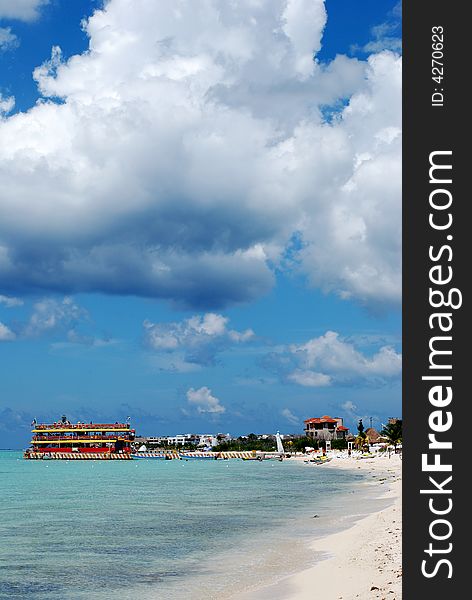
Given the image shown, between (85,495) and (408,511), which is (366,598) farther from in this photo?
(85,495)

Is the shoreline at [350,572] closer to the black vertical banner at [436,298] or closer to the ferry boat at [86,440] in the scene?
the black vertical banner at [436,298]

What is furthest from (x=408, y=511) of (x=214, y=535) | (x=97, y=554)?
(x=214, y=535)

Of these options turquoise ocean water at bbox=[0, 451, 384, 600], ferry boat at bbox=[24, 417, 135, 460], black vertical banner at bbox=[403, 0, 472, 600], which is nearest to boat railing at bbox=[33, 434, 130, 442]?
ferry boat at bbox=[24, 417, 135, 460]

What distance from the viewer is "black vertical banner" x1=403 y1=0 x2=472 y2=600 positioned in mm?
11477

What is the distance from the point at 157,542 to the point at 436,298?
2560cm

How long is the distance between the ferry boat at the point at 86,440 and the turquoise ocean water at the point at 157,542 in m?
121

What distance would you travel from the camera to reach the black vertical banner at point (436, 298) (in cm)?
1148

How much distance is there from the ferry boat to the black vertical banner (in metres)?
177

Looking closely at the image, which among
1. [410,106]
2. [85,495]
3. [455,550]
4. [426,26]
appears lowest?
[85,495]

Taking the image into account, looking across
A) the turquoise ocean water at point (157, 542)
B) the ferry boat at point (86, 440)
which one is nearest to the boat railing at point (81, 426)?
the ferry boat at point (86, 440)

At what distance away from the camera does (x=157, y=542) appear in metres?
33.8

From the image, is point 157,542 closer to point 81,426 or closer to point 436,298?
point 436,298

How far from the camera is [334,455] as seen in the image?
173 m

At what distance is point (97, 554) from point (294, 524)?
13.5 meters
